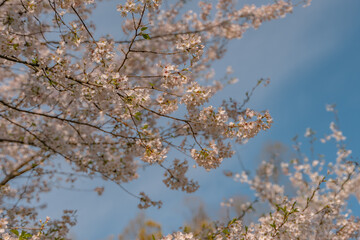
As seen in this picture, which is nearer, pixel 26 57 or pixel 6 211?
pixel 26 57

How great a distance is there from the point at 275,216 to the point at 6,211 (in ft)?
13.9

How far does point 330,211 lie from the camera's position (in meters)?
4.05

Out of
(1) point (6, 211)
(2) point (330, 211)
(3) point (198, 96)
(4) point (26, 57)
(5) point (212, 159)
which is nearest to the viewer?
(3) point (198, 96)

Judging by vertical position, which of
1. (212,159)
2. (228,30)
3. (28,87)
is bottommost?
(212,159)

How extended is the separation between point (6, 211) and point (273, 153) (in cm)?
1091

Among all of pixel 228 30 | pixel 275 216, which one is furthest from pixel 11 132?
pixel 228 30

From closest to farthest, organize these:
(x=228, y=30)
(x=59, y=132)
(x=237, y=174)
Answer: (x=59, y=132) → (x=228, y=30) → (x=237, y=174)

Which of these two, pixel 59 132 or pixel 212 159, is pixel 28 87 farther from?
pixel 212 159

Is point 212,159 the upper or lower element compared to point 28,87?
lower

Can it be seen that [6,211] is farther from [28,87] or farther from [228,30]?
[228,30]

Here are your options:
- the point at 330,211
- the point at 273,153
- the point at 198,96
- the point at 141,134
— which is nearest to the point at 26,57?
the point at 141,134

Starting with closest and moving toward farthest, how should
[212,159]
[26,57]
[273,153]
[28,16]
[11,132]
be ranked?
[212,159] < [26,57] < [28,16] < [11,132] < [273,153]

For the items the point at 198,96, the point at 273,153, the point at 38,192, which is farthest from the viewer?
the point at 273,153

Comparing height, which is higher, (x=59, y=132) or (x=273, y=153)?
(x=273, y=153)
